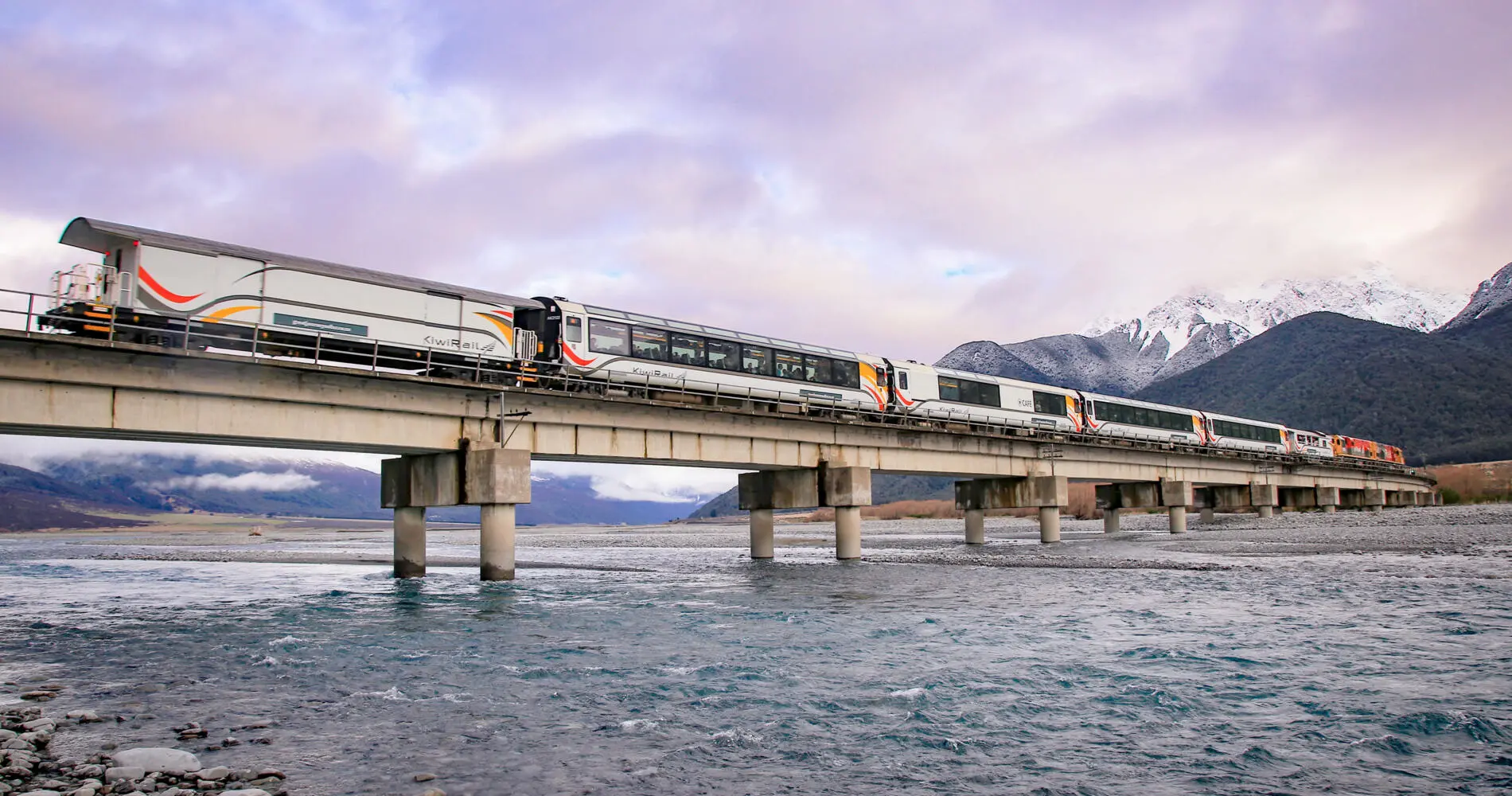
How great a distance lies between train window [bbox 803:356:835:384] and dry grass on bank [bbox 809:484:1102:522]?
68527mm

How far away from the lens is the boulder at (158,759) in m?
8.12

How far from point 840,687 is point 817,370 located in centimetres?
2991

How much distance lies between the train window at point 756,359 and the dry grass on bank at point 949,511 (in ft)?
236

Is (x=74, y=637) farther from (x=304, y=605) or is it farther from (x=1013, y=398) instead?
(x=1013, y=398)

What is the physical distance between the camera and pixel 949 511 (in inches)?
5349

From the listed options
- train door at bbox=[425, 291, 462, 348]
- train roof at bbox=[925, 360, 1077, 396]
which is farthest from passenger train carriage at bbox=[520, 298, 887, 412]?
train roof at bbox=[925, 360, 1077, 396]

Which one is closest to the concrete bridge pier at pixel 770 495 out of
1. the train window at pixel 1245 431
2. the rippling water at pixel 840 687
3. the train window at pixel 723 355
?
the train window at pixel 723 355

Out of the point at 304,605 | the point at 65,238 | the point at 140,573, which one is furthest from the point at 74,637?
the point at 140,573

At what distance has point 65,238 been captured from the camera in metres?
23.6

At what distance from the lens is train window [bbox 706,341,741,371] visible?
3712cm

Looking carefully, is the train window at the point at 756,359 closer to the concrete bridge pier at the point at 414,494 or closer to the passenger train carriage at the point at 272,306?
the passenger train carriage at the point at 272,306

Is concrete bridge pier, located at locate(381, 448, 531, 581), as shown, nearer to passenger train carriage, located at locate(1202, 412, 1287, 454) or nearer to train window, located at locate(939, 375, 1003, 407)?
train window, located at locate(939, 375, 1003, 407)

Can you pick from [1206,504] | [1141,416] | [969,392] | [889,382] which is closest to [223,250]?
[889,382]

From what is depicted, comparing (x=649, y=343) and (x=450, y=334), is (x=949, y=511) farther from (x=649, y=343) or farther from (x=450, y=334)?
(x=450, y=334)
